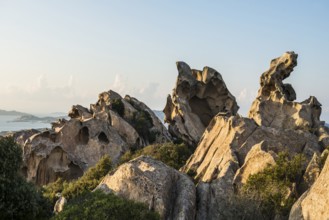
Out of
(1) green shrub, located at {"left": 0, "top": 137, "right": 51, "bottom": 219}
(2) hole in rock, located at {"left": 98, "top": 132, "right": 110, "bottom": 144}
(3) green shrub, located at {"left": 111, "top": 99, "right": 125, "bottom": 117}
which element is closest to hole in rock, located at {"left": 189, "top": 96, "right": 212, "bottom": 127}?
(3) green shrub, located at {"left": 111, "top": 99, "right": 125, "bottom": 117}

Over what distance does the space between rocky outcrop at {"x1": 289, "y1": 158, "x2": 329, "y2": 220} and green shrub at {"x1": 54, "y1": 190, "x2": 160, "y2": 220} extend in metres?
9.50

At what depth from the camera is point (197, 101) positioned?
282ft

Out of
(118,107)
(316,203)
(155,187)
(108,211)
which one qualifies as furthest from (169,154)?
(316,203)

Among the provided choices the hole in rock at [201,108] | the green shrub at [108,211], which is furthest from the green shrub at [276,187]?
the hole in rock at [201,108]

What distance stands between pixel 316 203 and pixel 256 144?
521 inches

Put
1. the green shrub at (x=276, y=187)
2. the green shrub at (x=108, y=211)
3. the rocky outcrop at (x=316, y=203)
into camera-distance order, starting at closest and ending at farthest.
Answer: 1. the rocky outcrop at (x=316, y=203)
2. the green shrub at (x=108, y=211)
3. the green shrub at (x=276, y=187)

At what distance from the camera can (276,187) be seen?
32.4m

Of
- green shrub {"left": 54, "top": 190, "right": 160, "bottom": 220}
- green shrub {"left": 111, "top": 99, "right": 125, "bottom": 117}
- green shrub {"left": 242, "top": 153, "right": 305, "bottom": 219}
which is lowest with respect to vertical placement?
green shrub {"left": 54, "top": 190, "right": 160, "bottom": 220}

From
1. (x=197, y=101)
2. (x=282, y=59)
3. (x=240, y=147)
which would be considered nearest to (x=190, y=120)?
(x=197, y=101)

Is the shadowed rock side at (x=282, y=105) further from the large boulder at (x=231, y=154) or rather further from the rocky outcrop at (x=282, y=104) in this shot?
the large boulder at (x=231, y=154)

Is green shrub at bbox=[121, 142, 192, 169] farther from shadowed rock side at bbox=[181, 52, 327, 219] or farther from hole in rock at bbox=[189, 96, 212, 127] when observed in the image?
hole in rock at bbox=[189, 96, 212, 127]

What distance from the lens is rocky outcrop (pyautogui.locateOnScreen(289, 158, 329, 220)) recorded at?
2489cm

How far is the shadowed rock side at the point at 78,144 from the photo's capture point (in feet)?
238

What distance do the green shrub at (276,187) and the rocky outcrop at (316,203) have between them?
3.61 metres
